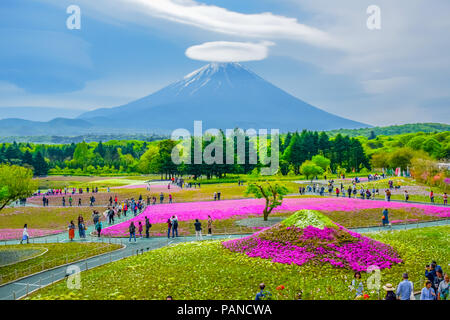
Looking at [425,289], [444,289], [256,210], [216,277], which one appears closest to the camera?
[425,289]

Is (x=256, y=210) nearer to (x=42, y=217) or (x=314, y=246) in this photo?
(x=314, y=246)

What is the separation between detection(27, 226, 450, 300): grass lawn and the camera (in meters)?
13.4

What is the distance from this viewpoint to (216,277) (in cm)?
1525

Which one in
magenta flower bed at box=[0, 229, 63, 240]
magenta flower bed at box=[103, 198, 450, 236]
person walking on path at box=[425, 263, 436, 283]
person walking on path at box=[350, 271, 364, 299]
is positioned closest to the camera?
person walking on path at box=[350, 271, 364, 299]

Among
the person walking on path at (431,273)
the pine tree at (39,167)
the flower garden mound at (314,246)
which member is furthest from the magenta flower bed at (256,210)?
the pine tree at (39,167)

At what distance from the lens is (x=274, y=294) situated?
517 inches

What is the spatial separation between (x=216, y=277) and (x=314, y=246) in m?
5.08

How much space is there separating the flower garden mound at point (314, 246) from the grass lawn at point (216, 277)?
51 cm

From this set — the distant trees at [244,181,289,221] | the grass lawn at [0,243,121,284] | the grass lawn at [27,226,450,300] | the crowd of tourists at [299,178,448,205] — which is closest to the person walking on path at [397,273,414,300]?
the grass lawn at [27,226,450,300]

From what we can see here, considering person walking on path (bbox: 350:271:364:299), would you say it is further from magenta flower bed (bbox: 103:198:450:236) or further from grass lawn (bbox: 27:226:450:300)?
magenta flower bed (bbox: 103:198:450:236)

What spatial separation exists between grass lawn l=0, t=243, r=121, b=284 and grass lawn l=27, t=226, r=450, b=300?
3406mm

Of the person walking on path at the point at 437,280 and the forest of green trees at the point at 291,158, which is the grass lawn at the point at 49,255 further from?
the forest of green trees at the point at 291,158

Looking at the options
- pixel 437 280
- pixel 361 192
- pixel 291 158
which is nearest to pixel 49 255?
pixel 437 280
